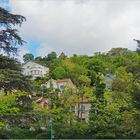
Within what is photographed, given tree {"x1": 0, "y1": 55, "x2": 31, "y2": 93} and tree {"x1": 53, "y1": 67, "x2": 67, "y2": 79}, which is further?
tree {"x1": 53, "y1": 67, "x2": 67, "y2": 79}

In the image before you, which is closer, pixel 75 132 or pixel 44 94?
pixel 75 132

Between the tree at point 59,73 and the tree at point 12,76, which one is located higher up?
the tree at point 59,73

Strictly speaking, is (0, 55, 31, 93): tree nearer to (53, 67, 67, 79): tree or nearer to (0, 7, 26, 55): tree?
(0, 7, 26, 55): tree

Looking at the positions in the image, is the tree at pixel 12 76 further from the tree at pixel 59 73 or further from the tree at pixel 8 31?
the tree at pixel 59 73

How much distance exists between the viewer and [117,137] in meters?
46.2

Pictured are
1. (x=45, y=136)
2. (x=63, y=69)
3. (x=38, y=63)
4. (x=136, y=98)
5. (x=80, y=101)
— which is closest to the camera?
(x=136, y=98)

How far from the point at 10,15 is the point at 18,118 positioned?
14.4 ft

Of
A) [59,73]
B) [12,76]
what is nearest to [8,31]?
[12,76]

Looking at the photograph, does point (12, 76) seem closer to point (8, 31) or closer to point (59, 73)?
point (8, 31)

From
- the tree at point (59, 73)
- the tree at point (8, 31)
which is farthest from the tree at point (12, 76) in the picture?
the tree at point (59, 73)

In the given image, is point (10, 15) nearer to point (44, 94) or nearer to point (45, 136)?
point (45, 136)

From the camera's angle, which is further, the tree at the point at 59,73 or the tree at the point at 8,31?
the tree at the point at 59,73

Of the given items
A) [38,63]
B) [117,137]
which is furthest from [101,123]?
[38,63]

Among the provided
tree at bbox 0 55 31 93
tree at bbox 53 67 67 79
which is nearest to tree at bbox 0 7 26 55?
tree at bbox 0 55 31 93
